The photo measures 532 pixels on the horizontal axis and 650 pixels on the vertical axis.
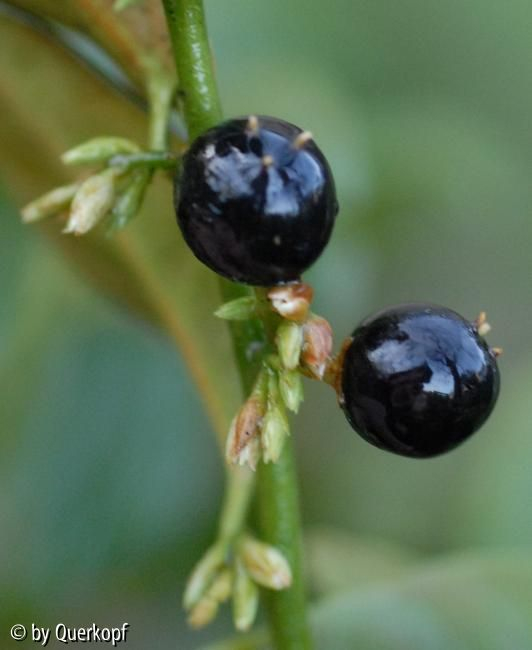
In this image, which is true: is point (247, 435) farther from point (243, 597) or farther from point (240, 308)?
point (243, 597)

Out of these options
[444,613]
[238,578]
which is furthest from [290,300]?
[444,613]

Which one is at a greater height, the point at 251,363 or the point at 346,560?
the point at 251,363

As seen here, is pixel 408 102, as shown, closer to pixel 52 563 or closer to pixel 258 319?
pixel 52 563

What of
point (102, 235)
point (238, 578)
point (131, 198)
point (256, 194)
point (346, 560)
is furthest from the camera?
point (346, 560)

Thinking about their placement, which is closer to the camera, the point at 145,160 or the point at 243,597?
the point at 145,160

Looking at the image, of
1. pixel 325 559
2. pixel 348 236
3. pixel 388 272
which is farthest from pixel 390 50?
pixel 325 559

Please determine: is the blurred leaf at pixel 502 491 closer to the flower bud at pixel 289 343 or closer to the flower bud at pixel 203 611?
the flower bud at pixel 203 611

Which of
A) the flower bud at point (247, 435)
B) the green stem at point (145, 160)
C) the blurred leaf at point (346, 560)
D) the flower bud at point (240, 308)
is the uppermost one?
the green stem at point (145, 160)

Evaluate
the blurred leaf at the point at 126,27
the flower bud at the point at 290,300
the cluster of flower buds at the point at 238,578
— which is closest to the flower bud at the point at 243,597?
the cluster of flower buds at the point at 238,578
